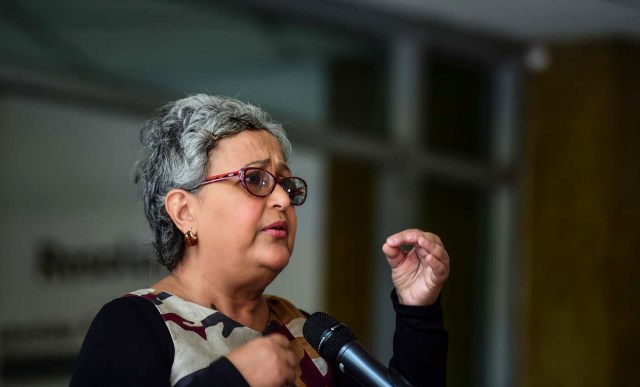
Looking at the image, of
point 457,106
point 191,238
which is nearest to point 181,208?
point 191,238

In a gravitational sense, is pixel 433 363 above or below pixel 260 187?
below

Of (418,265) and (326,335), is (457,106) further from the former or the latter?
(326,335)

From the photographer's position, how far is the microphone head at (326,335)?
5.31ft

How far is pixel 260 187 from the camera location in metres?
1.70

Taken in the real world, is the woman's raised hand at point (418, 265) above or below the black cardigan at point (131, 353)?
above

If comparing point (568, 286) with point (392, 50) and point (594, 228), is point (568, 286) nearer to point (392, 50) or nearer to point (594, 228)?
point (594, 228)

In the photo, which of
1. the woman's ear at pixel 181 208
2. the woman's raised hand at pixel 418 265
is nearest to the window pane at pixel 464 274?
the woman's raised hand at pixel 418 265

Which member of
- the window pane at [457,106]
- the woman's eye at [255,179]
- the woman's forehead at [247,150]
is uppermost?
the window pane at [457,106]

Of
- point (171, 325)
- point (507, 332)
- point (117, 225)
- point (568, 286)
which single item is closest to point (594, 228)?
point (568, 286)

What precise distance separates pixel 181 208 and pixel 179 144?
12 centimetres

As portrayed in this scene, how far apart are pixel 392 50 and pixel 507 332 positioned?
193 cm

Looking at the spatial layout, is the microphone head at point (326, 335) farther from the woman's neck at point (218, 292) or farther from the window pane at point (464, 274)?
the window pane at point (464, 274)

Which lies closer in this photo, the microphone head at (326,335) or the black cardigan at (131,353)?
the black cardigan at (131,353)

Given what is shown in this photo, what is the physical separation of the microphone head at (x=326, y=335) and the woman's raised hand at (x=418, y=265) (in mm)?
179
